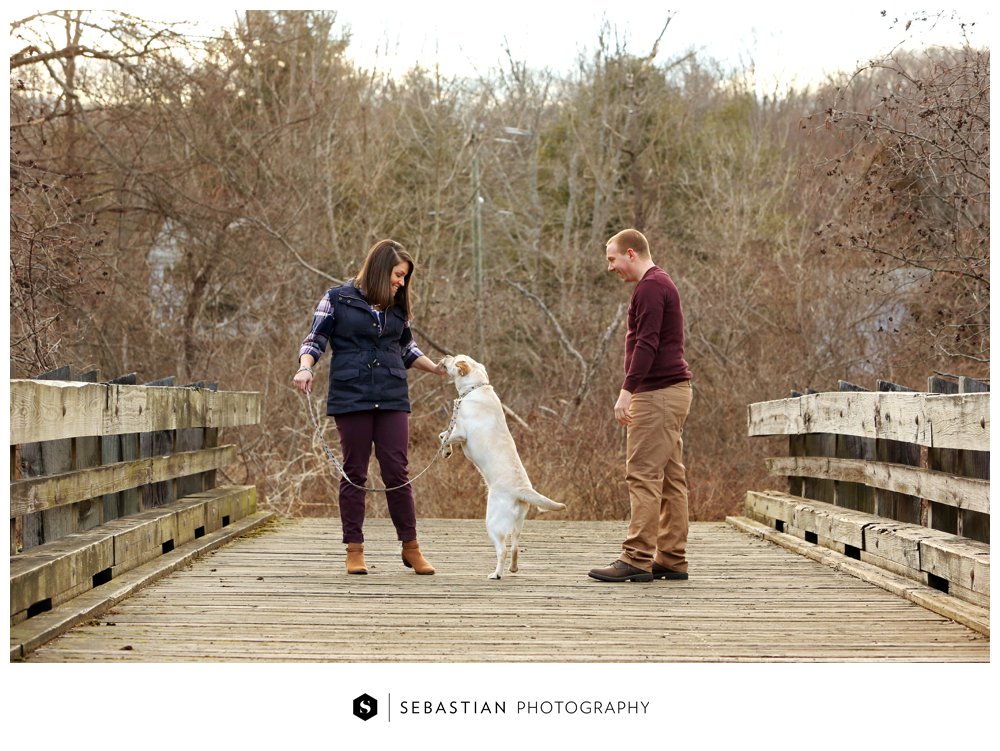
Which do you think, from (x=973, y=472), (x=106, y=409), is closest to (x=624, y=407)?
(x=973, y=472)

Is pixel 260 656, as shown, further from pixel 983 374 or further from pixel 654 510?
pixel 983 374

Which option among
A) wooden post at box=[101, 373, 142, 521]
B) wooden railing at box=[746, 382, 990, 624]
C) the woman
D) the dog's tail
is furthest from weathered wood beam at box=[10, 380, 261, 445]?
wooden railing at box=[746, 382, 990, 624]

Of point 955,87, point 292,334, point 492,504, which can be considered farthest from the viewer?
point 292,334

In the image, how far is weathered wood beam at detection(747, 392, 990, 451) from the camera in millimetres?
5602

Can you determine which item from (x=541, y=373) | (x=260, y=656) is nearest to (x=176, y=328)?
(x=541, y=373)

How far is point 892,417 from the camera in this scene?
6785 mm

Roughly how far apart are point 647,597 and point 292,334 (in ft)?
38.9

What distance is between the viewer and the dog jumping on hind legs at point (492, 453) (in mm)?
6719

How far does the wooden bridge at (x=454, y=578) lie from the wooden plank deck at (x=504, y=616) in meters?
0.02

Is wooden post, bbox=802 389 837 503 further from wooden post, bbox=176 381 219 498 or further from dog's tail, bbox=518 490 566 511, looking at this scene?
wooden post, bbox=176 381 219 498

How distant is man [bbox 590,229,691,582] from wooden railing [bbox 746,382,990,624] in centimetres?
119

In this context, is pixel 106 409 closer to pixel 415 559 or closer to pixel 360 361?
pixel 360 361

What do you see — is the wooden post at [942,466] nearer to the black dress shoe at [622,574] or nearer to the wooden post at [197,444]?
the black dress shoe at [622,574]

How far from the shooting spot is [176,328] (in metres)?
18.0
